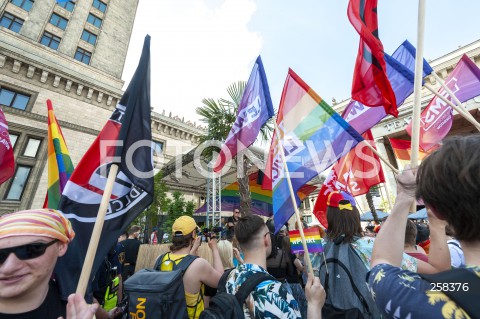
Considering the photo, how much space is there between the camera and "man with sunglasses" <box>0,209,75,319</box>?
1.23 m

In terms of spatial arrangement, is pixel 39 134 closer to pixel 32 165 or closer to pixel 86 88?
pixel 32 165

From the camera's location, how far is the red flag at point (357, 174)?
228 inches

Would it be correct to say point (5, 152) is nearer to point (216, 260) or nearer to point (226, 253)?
point (216, 260)

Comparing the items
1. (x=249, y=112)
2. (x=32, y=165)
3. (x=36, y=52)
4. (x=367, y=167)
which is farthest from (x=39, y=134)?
(x=367, y=167)

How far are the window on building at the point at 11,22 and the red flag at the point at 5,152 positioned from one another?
79.2 feet

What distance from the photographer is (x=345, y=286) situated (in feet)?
6.34

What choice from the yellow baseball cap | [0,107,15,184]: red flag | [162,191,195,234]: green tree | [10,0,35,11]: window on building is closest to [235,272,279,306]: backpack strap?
the yellow baseball cap

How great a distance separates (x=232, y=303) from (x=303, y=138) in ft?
9.22

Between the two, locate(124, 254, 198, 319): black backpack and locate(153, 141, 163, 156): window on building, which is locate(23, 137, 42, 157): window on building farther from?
locate(124, 254, 198, 319): black backpack

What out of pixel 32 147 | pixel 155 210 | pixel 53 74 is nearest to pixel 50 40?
pixel 53 74

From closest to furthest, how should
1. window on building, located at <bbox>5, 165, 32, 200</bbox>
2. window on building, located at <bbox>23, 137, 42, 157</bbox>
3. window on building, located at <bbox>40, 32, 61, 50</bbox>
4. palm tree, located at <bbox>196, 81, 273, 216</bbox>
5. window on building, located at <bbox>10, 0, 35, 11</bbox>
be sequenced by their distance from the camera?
palm tree, located at <bbox>196, 81, 273, 216</bbox> → window on building, located at <bbox>5, 165, 32, 200</bbox> → window on building, located at <bbox>23, 137, 42, 157</bbox> → window on building, located at <bbox>10, 0, 35, 11</bbox> → window on building, located at <bbox>40, 32, 61, 50</bbox>

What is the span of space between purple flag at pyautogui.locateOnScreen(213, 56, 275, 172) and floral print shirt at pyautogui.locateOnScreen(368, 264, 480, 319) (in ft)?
10.1

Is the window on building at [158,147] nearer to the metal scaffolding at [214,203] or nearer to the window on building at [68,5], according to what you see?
the window on building at [68,5]

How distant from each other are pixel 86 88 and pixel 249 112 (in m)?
23.0
